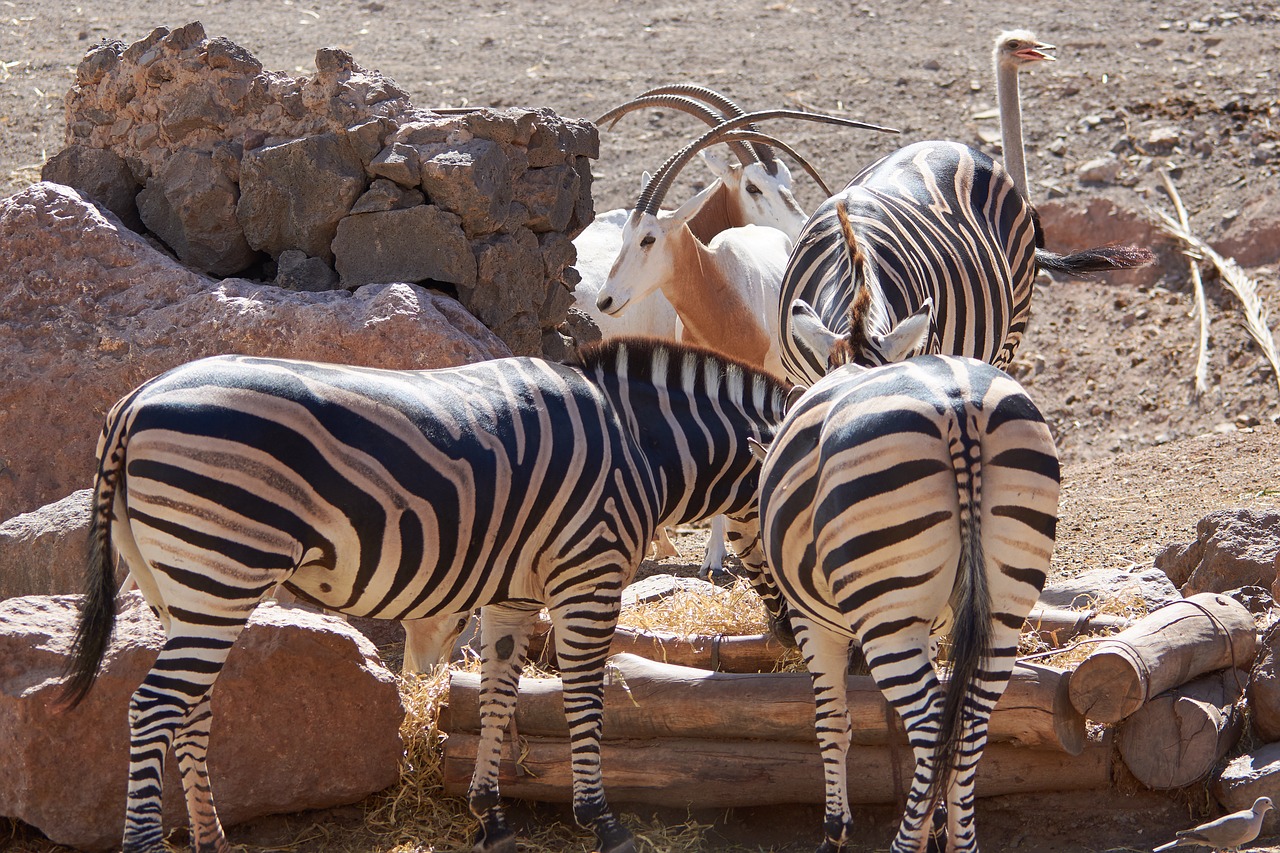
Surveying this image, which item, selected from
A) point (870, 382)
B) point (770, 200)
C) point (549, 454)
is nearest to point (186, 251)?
point (549, 454)

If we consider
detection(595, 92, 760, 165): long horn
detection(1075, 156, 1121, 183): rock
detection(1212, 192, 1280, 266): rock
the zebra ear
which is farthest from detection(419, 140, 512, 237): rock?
detection(1075, 156, 1121, 183): rock

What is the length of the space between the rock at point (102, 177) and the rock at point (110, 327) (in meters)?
0.38

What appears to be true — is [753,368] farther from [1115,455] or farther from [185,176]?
[1115,455]

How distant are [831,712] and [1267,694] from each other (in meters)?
1.58

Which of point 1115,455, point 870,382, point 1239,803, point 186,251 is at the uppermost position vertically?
point 870,382

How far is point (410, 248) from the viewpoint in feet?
22.3

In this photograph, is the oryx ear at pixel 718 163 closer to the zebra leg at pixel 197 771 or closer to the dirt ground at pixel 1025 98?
the dirt ground at pixel 1025 98

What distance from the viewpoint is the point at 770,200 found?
10867 mm

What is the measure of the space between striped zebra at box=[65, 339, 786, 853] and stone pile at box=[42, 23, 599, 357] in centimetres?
223

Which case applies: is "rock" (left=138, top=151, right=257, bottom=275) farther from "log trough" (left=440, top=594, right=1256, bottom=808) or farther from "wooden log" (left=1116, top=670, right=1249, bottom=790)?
"wooden log" (left=1116, top=670, right=1249, bottom=790)

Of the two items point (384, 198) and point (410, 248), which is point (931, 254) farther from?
point (384, 198)

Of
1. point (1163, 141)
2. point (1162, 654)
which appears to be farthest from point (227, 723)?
point (1163, 141)

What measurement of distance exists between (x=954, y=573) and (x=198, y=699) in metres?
2.26

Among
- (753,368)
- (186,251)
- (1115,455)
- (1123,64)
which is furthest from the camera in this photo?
(1123,64)
